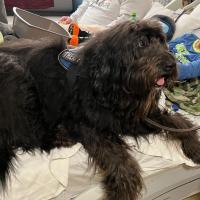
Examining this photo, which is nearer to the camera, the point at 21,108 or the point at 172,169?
the point at 21,108

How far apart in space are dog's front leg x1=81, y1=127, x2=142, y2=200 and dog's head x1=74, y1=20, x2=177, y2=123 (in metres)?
0.15

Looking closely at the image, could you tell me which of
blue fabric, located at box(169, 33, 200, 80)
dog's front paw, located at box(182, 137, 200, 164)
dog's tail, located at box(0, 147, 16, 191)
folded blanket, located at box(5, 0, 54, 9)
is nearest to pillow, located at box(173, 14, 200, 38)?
blue fabric, located at box(169, 33, 200, 80)

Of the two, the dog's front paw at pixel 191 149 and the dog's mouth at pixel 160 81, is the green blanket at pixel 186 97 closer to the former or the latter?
the dog's front paw at pixel 191 149

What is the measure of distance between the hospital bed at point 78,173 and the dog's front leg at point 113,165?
5 centimetres

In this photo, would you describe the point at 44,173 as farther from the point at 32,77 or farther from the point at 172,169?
the point at 172,169

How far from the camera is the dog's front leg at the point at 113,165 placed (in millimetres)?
1287

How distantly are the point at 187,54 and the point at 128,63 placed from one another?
72 cm

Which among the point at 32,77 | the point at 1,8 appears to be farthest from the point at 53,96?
the point at 1,8

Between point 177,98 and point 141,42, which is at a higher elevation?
point 141,42

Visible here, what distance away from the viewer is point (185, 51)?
184 cm

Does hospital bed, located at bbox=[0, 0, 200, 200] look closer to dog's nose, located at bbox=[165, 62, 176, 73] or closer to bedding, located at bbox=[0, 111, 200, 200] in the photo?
bedding, located at bbox=[0, 111, 200, 200]

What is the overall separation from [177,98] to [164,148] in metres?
0.33

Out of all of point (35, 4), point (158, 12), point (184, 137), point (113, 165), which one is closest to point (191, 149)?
point (184, 137)

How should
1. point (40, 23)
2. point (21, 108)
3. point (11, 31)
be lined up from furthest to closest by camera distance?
point (40, 23)
point (11, 31)
point (21, 108)
